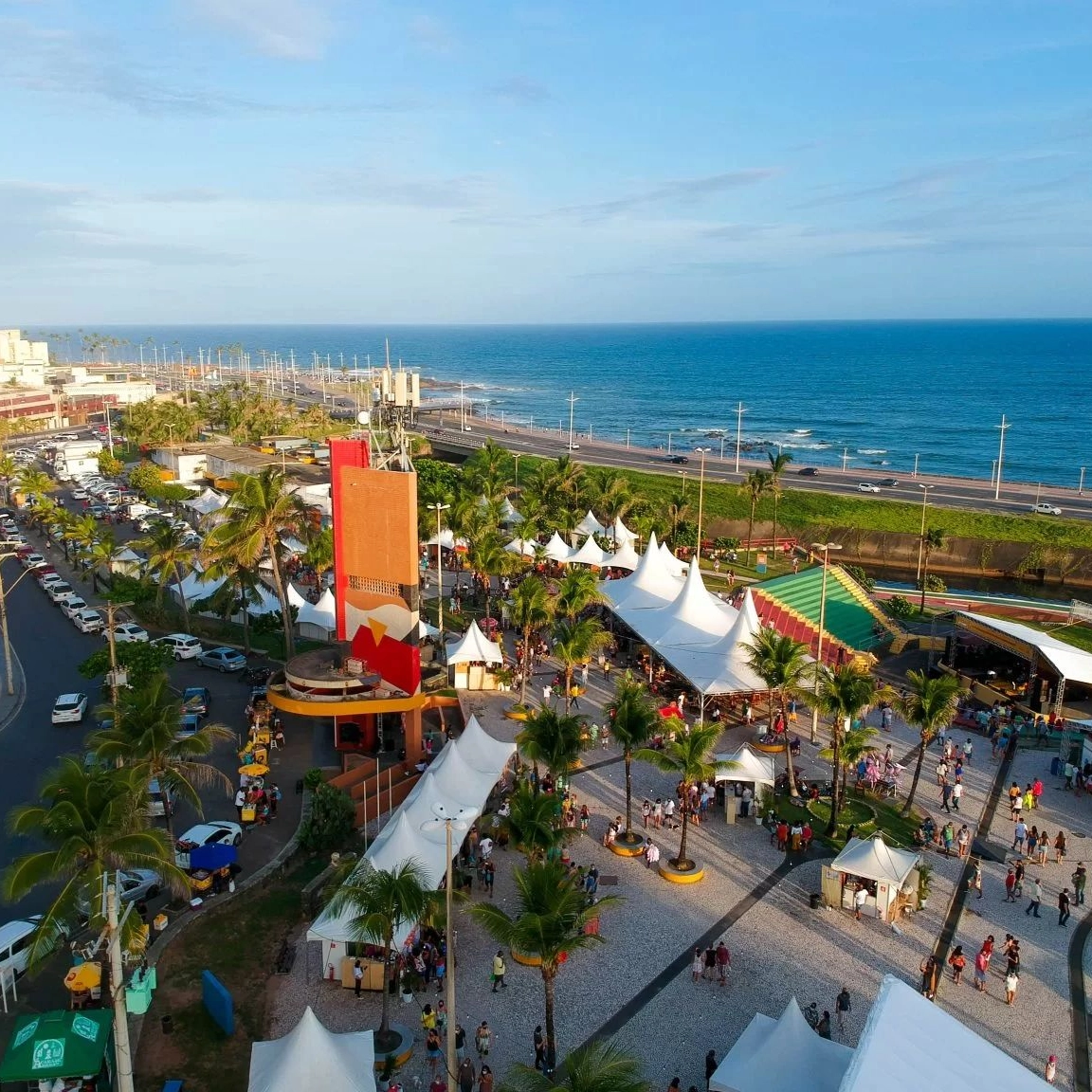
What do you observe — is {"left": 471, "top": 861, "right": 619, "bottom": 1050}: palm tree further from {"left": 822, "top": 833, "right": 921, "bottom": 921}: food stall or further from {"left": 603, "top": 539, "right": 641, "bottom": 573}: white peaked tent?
{"left": 603, "top": 539, "right": 641, "bottom": 573}: white peaked tent

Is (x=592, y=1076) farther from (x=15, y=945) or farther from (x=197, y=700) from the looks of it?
(x=197, y=700)

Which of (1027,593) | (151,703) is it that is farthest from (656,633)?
(1027,593)

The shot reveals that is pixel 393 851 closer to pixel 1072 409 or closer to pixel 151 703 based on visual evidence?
pixel 151 703

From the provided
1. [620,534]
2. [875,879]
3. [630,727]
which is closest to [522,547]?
[620,534]

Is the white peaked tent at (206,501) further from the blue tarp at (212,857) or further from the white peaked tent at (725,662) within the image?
the blue tarp at (212,857)

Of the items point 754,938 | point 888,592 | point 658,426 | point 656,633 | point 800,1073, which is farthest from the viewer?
point 658,426

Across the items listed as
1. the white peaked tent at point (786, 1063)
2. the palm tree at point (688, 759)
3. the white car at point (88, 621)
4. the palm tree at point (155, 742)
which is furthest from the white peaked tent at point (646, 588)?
the white peaked tent at point (786, 1063)
